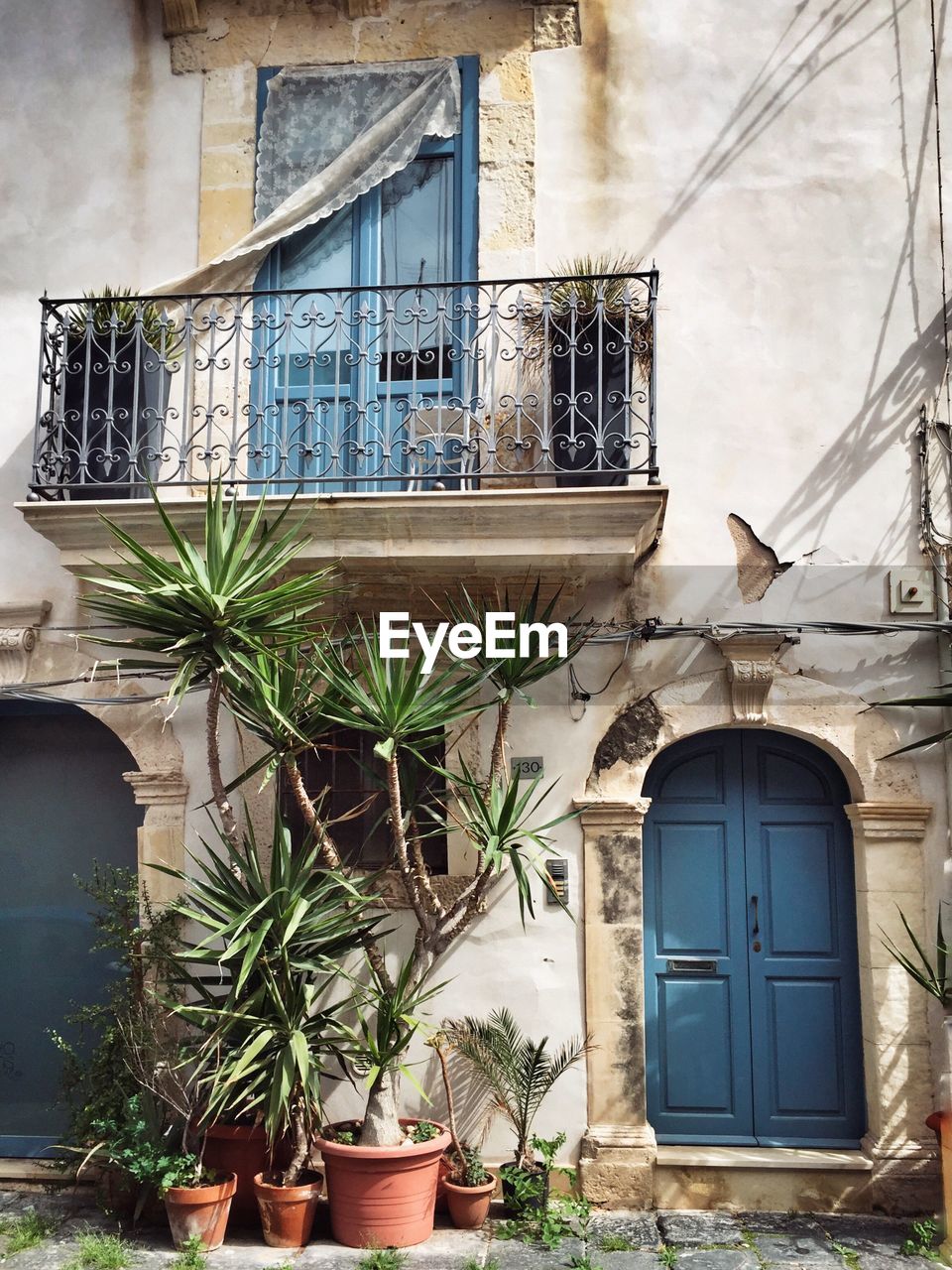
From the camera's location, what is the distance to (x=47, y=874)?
6348 mm

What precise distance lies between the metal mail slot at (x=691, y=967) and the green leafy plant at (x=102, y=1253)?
2640mm

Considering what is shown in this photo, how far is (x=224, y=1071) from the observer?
475 cm

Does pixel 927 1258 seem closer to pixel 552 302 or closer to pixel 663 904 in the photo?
pixel 663 904

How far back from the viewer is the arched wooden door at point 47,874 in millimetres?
6199

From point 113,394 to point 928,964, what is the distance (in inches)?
183

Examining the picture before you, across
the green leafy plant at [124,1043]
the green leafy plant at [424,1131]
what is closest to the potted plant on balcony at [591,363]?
the green leafy plant at [124,1043]

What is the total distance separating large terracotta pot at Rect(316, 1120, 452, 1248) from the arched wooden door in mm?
1842

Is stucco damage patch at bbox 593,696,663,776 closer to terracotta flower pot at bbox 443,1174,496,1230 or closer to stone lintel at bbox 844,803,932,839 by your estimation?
stone lintel at bbox 844,803,932,839

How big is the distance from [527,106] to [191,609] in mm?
3348

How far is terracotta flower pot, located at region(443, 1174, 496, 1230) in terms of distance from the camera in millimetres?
5148

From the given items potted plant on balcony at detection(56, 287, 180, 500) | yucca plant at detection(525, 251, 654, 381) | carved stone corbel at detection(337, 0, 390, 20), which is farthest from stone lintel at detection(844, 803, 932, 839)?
carved stone corbel at detection(337, 0, 390, 20)

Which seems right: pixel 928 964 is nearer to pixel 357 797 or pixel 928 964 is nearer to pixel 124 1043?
pixel 357 797

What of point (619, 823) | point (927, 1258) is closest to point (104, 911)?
point (619, 823)

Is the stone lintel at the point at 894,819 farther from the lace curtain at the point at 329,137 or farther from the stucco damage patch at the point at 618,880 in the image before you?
the lace curtain at the point at 329,137
